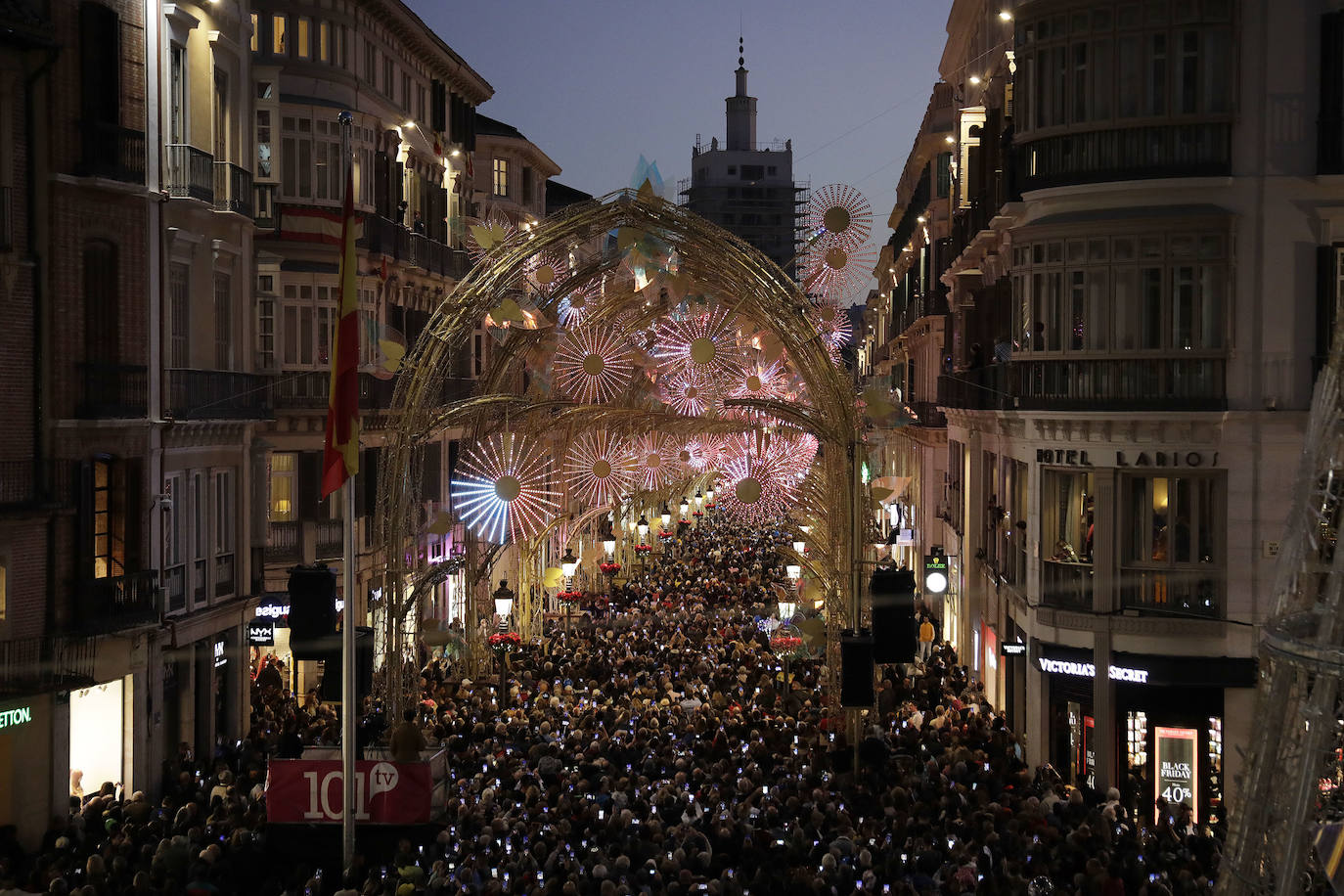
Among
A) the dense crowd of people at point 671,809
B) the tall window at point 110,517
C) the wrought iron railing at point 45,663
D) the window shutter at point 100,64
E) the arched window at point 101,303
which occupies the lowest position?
the dense crowd of people at point 671,809

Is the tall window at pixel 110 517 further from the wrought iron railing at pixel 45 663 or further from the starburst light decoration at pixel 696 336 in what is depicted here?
the starburst light decoration at pixel 696 336

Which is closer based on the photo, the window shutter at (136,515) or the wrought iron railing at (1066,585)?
the window shutter at (136,515)

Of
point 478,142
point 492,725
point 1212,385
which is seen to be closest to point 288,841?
point 492,725

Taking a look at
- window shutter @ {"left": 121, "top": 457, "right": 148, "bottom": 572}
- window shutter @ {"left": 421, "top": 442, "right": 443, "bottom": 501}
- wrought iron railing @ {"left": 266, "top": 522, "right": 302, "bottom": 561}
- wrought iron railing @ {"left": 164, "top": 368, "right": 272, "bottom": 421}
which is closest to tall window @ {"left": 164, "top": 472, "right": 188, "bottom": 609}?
window shutter @ {"left": 121, "top": 457, "right": 148, "bottom": 572}

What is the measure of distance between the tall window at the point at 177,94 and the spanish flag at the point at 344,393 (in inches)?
325

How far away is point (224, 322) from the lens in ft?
89.9

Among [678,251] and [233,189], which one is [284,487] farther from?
[678,251]

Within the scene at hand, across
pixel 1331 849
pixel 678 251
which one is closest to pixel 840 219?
pixel 678 251

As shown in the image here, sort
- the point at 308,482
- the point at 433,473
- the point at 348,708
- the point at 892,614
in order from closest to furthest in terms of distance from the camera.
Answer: the point at 348,708 < the point at 892,614 < the point at 308,482 < the point at 433,473

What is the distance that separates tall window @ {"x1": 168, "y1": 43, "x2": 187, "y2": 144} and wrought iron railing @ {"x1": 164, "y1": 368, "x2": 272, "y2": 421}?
3908 millimetres

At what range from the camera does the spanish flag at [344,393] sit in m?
16.9

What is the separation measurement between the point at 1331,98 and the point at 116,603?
1976 centimetres

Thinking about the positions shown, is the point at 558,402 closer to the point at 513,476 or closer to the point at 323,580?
the point at 513,476

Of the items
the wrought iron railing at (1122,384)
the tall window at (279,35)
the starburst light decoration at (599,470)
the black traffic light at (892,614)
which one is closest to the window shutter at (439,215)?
the tall window at (279,35)
